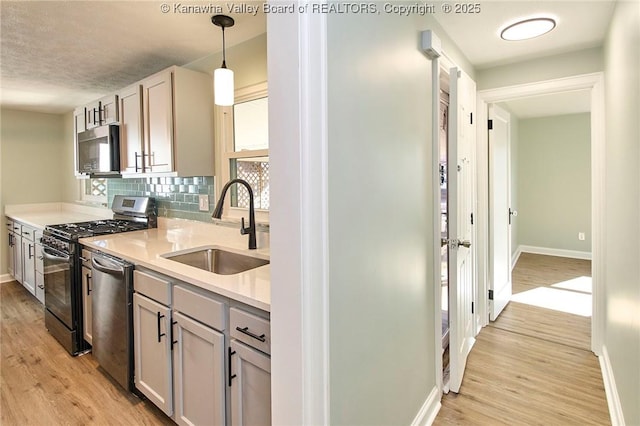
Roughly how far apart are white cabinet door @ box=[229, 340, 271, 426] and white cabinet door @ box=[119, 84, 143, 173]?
2000 mm

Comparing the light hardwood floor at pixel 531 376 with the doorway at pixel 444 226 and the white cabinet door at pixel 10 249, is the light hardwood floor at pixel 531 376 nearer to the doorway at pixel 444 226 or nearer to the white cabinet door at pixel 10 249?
the doorway at pixel 444 226

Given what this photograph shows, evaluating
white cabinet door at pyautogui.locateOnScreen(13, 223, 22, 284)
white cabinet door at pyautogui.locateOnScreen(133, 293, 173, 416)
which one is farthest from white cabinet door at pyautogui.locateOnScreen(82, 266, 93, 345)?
white cabinet door at pyautogui.locateOnScreen(13, 223, 22, 284)

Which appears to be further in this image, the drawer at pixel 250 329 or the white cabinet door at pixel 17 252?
the white cabinet door at pixel 17 252

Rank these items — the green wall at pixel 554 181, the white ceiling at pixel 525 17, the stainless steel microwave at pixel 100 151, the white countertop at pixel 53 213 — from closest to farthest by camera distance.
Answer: the white ceiling at pixel 525 17, the stainless steel microwave at pixel 100 151, the white countertop at pixel 53 213, the green wall at pixel 554 181

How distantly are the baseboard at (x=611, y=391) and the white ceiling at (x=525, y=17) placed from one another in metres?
2.07

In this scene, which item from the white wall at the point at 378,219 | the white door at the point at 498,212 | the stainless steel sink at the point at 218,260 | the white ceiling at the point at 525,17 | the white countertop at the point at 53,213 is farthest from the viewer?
the white countertop at the point at 53,213

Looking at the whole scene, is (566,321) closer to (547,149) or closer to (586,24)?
(586,24)

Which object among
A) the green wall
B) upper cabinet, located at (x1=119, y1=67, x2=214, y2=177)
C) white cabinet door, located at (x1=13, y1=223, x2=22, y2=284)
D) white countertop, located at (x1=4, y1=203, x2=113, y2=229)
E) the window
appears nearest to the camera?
the window

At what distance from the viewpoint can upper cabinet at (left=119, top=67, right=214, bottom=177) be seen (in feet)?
8.05

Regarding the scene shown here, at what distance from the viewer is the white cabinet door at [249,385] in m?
1.30

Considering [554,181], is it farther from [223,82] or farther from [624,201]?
[223,82]

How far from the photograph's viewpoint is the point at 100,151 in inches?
120

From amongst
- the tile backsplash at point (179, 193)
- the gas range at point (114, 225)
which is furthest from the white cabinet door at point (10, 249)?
the tile backsplash at point (179, 193)

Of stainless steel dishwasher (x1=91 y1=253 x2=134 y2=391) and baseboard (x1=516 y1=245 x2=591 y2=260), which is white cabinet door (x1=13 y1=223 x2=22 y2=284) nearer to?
stainless steel dishwasher (x1=91 y1=253 x2=134 y2=391)
